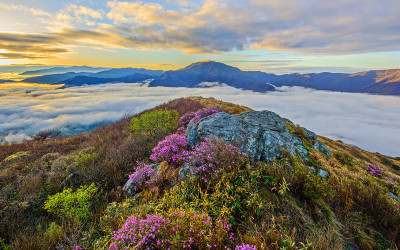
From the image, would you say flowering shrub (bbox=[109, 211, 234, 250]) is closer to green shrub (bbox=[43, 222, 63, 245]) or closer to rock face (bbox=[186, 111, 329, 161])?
green shrub (bbox=[43, 222, 63, 245])

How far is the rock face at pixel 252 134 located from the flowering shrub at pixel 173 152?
1.40ft

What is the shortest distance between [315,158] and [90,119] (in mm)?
192304

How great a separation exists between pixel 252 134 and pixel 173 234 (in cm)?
448

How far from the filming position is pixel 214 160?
448 cm

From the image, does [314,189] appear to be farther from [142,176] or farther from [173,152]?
[142,176]

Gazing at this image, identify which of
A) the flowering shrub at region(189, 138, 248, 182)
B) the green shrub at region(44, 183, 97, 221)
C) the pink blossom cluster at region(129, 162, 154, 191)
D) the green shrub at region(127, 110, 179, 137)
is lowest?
the green shrub at region(44, 183, 97, 221)

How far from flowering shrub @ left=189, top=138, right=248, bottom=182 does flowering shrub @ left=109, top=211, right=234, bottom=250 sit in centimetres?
142

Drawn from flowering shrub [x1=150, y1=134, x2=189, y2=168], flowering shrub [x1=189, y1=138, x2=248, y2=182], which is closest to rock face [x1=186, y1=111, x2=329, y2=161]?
flowering shrub [x1=150, y1=134, x2=189, y2=168]

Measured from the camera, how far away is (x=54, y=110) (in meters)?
184

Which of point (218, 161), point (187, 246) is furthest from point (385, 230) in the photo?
point (187, 246)

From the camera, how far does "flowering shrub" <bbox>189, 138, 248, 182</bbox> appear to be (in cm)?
432

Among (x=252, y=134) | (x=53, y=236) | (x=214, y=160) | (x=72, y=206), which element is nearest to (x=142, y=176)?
(x=72, y=206)

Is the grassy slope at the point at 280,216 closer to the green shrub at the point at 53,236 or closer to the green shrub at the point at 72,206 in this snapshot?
the green shrub at the point at 53,236

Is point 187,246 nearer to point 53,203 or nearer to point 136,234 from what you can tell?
point 136,234
